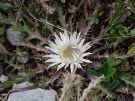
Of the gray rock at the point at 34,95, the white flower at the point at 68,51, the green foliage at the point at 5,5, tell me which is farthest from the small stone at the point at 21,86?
the green foliage at the point at 5,5

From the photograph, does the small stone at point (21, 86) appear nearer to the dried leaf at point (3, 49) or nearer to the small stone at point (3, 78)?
the small stone at point (3, 78)

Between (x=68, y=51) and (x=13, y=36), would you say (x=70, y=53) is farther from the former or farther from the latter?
(x=13, y=36)

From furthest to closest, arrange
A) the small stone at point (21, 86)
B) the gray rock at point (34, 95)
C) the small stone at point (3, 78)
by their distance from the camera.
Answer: the small stone at point (3, 78)
the small stone at point (21, 86)
the gray rock at point (34, 95)

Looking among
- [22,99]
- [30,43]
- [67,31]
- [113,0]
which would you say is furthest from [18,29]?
[113,0]

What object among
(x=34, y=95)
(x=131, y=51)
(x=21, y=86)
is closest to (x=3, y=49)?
(x=21, y=86)

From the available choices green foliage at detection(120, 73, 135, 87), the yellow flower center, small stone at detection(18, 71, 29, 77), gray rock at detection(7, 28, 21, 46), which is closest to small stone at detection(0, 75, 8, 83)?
small stone at detection(18, 71, 29, 77)
